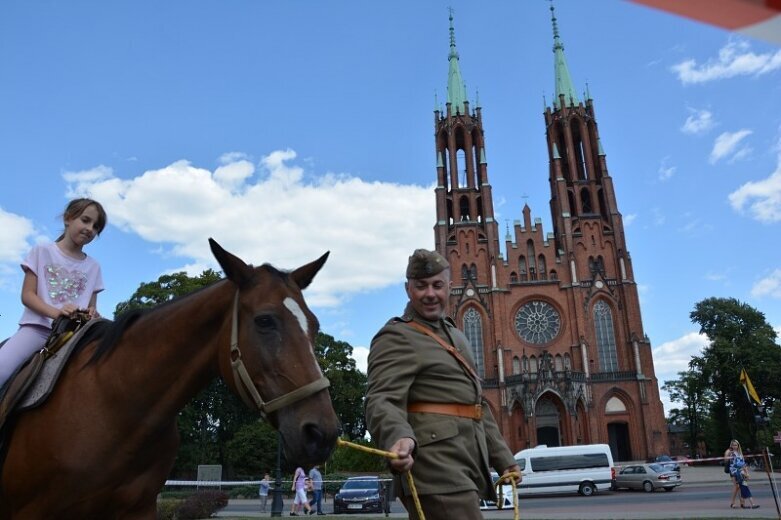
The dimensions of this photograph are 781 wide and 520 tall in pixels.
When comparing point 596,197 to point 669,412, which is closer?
point 596,197

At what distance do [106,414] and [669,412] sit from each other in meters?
91.4

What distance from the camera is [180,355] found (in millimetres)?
3057

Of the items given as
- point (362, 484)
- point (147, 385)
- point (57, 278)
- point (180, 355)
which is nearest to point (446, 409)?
point (180, 355)

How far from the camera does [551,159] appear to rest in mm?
55250

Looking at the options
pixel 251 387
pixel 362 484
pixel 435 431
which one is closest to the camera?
pixel 251 387

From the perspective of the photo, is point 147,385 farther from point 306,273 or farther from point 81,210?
point 81,210

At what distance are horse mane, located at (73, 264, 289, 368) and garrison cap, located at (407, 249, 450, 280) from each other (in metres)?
0.68

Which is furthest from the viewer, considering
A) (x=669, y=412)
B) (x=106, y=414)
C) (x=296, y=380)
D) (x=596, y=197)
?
(x=669, y=412)

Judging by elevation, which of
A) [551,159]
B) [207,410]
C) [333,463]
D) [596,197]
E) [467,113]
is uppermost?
[467,113]

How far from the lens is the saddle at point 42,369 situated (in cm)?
306

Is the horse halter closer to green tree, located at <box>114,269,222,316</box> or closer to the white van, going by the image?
the white van

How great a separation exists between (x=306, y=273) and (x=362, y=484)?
56.7ft

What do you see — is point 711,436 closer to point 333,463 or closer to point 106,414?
point 333,463

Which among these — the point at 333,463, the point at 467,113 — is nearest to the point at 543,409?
the point at 333,463
